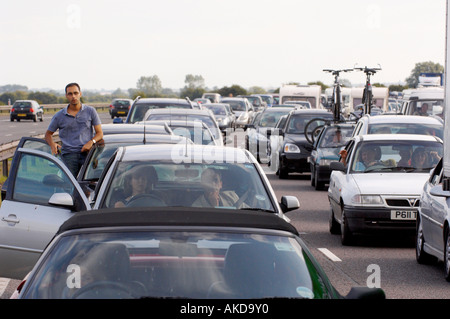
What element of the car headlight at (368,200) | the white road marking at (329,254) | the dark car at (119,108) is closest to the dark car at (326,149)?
the car headlight at (368,200)

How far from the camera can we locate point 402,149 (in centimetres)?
1536

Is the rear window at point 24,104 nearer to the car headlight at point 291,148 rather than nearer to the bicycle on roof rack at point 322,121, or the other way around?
the bicycle on roof rack at point 322,121

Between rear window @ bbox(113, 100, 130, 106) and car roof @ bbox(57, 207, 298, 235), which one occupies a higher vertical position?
car roof @ bbox(57, 207, 298, 235)

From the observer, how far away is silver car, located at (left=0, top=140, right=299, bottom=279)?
8.69 metres

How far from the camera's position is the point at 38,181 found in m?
9.83

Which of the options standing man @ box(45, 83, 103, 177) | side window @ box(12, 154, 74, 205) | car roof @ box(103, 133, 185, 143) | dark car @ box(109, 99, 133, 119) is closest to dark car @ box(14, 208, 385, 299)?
side window @ box(12, 154, 74, 205)

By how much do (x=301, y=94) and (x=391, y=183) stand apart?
4330cm

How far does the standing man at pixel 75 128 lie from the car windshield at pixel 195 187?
4.85 metres

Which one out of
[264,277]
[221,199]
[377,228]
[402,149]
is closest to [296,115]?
[402,149]

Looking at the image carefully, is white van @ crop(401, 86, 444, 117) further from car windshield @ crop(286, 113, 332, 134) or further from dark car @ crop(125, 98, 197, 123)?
dark car @ crop(125, 98, 197, 123)

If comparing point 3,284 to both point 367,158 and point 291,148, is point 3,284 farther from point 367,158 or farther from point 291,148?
point 291,148

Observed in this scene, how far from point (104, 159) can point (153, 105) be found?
12.2 meters

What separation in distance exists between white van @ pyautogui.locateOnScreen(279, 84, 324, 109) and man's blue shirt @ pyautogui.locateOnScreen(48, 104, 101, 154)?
4237cm

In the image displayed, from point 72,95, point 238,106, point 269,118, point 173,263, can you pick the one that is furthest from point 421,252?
point 238,106
